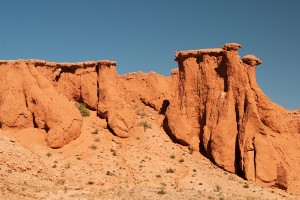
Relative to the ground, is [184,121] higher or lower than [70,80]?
lower

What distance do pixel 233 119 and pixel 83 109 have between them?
33.5 ft

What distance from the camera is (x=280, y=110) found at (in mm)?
30266

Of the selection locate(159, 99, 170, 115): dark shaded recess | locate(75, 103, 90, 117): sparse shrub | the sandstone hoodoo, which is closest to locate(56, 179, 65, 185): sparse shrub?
the sandstone hoodoo

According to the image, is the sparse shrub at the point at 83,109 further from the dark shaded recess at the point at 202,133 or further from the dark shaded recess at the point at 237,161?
the dark shaded recess at the point at 237,161

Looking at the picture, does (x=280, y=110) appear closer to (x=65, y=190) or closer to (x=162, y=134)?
(x=162, y=134)

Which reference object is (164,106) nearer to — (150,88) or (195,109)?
(150,88)

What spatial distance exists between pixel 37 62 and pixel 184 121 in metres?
10.6

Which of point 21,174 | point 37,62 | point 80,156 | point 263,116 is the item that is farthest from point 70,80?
point 263,116

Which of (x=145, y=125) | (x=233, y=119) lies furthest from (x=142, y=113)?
(x=233, y=119)

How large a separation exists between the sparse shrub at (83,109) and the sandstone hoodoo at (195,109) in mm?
449

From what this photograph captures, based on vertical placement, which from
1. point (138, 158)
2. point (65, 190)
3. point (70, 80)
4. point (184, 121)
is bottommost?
point (65, 190)

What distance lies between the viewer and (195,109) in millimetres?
30438

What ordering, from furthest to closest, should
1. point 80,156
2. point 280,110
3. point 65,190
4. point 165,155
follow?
point 280,110 → point 165,155 → point 80,156 → point 65,190

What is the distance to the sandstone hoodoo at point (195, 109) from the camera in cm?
2697
